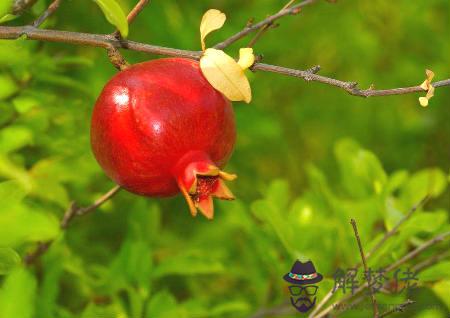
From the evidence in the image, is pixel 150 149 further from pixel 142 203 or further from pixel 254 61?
pixel 142 203

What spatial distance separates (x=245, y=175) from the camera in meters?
2.25

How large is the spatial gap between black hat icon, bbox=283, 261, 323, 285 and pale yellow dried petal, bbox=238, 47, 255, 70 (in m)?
0.54

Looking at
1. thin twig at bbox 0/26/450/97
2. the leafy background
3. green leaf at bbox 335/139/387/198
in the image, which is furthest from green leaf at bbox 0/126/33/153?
green leaf at bbox 335/139/387/198

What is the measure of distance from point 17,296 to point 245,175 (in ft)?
4.87

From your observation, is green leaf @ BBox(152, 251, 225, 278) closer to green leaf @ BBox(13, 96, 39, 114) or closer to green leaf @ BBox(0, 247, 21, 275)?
green leaf @ BBox(13, 96, 39, 114)

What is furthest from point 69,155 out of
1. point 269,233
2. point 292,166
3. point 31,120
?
point 292,166

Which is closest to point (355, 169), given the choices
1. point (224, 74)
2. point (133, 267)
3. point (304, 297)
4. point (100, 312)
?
point (304, 297)

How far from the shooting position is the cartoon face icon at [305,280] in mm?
1306

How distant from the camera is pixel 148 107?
85cm

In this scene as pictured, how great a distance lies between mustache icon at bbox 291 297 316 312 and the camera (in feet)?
4.39

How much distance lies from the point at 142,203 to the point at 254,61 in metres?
0.77

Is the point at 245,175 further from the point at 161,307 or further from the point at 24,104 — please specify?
the point at 24,104

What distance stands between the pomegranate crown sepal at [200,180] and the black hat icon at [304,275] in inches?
16.4

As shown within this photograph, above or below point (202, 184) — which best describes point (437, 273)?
below
